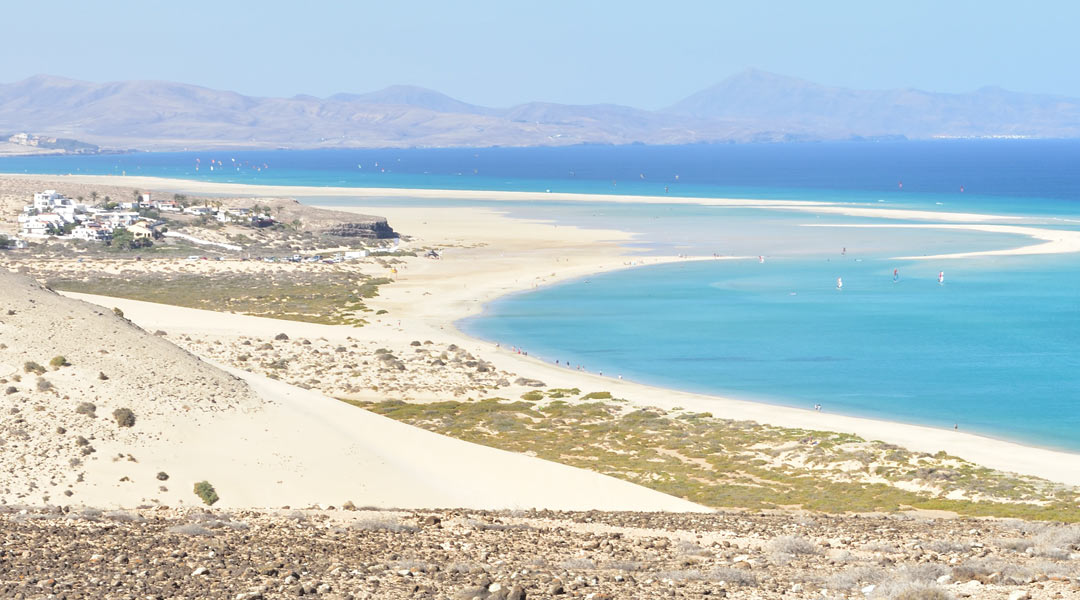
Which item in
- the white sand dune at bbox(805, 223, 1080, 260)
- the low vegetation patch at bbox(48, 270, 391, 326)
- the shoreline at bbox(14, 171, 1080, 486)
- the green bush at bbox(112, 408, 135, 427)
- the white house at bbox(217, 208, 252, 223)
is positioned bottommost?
the low vegetation patch at bbox(48, 270, 391, 326)

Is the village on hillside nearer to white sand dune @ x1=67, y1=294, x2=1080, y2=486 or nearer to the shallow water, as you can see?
white sand dune @ x1=67, y1=294, x2=1080, y2=486

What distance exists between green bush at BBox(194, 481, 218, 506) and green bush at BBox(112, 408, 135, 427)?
3.37 m

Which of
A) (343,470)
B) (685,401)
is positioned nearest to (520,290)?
(685,401)

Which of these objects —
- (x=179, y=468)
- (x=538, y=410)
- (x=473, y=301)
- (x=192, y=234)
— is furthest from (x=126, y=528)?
(x=192, y=234)

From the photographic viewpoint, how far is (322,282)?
81.1m

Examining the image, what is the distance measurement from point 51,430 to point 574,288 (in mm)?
53952

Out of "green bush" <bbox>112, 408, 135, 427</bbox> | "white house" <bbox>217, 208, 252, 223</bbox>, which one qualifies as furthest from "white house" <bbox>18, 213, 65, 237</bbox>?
"green bush" <bbox>112, 408, 135, 427</bbox>

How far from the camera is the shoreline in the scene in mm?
38078

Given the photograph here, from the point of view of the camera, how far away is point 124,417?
92.0ft

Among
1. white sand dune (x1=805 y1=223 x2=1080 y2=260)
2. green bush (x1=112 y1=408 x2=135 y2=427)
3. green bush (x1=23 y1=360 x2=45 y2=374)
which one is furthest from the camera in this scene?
white sand dune (x1=805 y1=223 x2=1080 y2=260)

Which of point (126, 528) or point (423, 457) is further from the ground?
point (126, 528)

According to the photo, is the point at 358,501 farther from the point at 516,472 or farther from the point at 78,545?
the point at 78,545

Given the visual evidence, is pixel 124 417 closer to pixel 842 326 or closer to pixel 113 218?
pixel 842 326

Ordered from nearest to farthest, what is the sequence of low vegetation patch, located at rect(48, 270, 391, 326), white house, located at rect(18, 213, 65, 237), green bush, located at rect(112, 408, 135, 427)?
green bush, located at rect(112, 408, 135, 427)
low vegetation patch, located at rect(48, 270, 391, 326)
white house, located at rect(18, 213, 65, 237)
